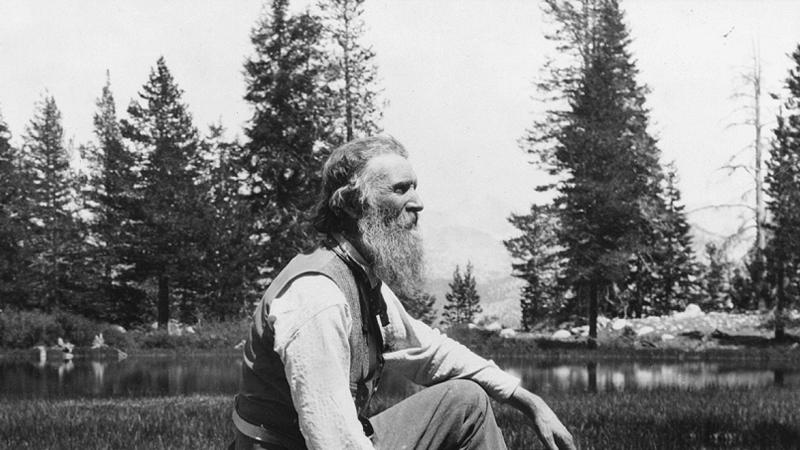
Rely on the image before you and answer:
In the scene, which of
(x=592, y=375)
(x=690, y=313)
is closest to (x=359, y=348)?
(x=592, y=375)

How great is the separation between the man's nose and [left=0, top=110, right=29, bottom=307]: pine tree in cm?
4098

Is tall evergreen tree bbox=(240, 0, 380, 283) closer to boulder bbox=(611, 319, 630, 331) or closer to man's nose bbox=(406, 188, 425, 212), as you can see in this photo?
boulder bbox=(611, 319, 630, 331)

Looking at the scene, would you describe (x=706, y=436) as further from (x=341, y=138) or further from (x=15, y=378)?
(x=341, y=138)

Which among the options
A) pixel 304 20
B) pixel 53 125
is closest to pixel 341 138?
pixel 304 20

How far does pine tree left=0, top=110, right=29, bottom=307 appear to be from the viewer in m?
41.8

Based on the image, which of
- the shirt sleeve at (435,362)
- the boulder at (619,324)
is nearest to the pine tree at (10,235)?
the boulder at (619,324)

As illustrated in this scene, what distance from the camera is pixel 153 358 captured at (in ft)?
87.4

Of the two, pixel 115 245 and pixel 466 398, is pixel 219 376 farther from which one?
pixel 115 245

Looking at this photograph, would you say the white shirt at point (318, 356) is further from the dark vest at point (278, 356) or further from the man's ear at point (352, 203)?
the man's ear at point (352, 203)

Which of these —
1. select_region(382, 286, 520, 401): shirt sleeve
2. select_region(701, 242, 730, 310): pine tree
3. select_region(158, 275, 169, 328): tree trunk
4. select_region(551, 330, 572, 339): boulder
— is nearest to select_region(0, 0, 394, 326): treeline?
select_region(158, 275, 169, 328): tree trunk

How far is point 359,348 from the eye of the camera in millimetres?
2877

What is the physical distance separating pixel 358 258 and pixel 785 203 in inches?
1291

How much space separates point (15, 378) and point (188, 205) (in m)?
23.8

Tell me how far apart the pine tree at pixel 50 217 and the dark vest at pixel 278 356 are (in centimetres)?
4291
